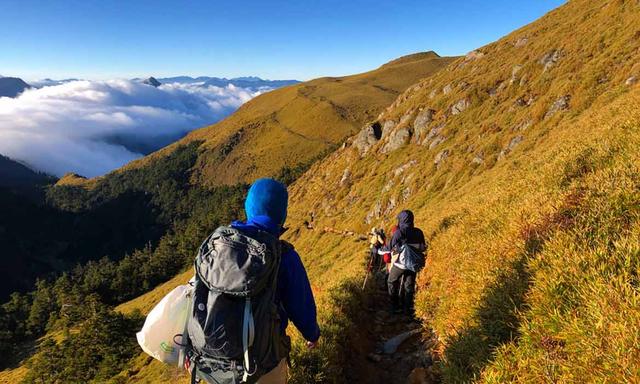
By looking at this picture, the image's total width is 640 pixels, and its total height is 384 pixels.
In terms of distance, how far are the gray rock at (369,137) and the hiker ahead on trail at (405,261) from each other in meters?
79.1

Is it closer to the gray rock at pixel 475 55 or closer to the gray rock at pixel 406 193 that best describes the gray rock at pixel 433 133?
the gray rock at pixel 406 193

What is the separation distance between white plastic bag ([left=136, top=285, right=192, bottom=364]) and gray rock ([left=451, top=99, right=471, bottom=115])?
65.3 metres

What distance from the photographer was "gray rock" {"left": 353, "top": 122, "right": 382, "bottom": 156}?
89.1 metres

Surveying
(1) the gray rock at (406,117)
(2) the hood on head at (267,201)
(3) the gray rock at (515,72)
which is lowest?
(2) the hood on head at (267,201)

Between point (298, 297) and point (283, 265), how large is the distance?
41cm

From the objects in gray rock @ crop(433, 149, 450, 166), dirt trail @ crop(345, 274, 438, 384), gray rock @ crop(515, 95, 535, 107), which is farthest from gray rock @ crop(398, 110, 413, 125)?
dirt trail @ crop(345, 274, 438, 384)

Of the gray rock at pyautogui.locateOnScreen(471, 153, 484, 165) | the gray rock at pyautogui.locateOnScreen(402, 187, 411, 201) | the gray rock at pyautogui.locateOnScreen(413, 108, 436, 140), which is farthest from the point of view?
the gray rock at pyautogui.locateOnScreen(413, 108, 436, 140)

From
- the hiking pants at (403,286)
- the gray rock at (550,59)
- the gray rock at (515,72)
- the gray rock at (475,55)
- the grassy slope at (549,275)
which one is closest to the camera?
the grassy slope at (549,275)

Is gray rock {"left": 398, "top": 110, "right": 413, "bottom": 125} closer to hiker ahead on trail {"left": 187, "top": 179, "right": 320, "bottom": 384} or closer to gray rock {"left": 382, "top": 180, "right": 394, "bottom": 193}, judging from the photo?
gray rock {"left": 382, "top": 180, "right": 394, "bottom": 193}

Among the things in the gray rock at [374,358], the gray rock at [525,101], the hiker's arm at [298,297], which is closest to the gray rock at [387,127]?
the gray rock at [525,101]

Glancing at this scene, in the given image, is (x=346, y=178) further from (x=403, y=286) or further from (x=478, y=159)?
(x=403, y=286)

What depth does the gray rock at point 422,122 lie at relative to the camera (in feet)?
227

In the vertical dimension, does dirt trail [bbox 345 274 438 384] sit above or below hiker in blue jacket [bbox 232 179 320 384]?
below

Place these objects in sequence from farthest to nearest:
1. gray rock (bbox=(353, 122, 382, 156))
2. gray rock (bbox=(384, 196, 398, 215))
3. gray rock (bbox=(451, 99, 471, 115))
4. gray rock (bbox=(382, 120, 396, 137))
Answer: gray rock (bbox=(353, 122, 382, 156)), gray rock (bbox=(382, 120, 396, 137)), gray rock (bbox=(451, 99, 471, 115)), gray rock (bbox=(384, 196, 398, 215))
